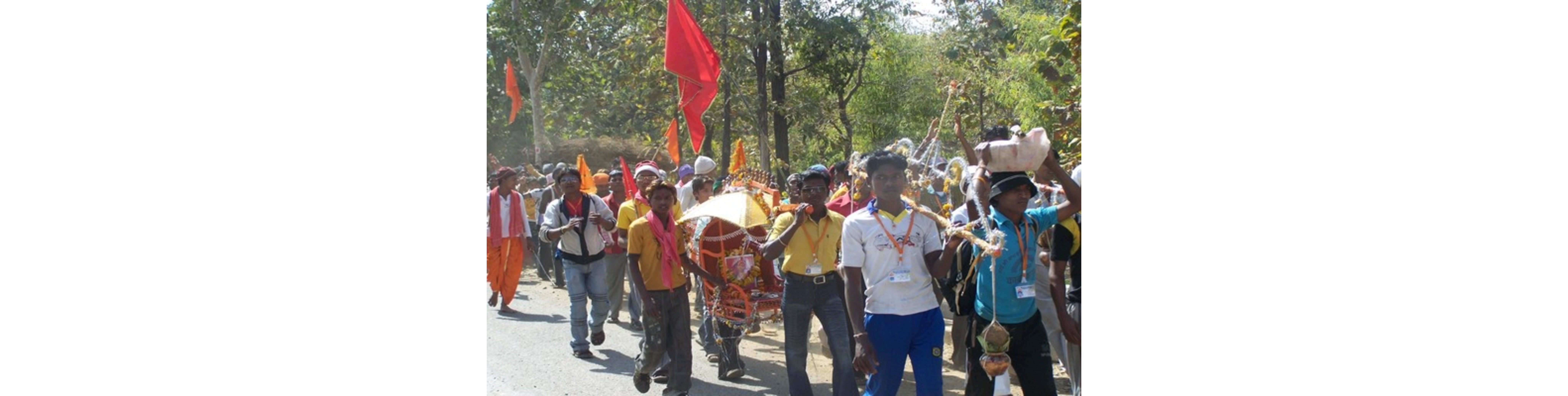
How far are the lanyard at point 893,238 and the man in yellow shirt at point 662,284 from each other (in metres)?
1.74

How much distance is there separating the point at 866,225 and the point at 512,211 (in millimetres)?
5391

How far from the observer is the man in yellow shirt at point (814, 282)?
5.38m

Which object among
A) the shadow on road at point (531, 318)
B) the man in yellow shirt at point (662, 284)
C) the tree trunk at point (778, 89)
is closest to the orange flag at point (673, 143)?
the tree trunk at point (778, 89)

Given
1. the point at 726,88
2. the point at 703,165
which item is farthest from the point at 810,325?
the point at 726,88

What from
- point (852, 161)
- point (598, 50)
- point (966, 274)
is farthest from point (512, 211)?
point (598, 50)

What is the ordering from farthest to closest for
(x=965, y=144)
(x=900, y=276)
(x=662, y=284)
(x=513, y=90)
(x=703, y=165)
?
(x=513, y=90)
(x=703, y=165)
(x=662, y=284)
(x=965, y=144)
(x=900, y=276)

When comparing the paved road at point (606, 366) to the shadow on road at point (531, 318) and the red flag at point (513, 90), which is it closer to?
the shadow on road at point (531, 318)

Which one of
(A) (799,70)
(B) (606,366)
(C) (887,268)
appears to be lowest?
(B) (606,366)

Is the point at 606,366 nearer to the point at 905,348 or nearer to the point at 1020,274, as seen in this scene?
the point at 905,348

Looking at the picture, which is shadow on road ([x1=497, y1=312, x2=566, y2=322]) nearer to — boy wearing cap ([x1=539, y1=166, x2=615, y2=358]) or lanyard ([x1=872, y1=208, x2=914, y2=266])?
boy wearing cap ([x1=539, y1=166, x2=615, y2=358])

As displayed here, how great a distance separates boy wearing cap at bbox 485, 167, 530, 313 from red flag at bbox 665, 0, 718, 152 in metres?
2.21

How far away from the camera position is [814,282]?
17.9ft

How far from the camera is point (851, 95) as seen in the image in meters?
17.1

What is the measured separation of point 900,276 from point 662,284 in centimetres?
203
